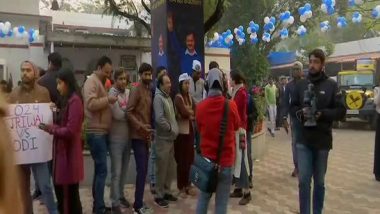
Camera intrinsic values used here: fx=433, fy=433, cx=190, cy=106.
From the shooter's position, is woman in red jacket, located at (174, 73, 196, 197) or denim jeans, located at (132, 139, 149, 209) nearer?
denim jeans, located at (132, 139, 149, 209)

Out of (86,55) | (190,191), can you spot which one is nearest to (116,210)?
(190,191)

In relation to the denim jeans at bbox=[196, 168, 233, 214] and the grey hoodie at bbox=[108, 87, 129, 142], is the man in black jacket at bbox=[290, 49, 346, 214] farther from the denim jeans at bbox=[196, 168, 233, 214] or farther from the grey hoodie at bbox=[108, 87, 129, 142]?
the grey hoodie at bbox=[108, 87, 129, 142]

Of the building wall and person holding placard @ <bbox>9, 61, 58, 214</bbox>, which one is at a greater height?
the building wall

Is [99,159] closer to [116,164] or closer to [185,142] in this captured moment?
[116,164]

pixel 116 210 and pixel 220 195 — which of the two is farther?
pixel 116 210

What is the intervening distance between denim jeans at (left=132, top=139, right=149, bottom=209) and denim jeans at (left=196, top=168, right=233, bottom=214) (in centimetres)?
130

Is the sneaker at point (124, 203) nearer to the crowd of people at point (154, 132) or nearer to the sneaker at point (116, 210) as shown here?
the crowd of people at point (154, 132)

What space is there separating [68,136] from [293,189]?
383 cm

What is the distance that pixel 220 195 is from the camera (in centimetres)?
421

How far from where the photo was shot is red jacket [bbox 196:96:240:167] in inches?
161

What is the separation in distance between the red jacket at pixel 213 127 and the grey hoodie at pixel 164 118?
1.59 meters

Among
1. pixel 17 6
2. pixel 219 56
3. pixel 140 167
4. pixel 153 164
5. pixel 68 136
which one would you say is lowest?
pixel 153 164

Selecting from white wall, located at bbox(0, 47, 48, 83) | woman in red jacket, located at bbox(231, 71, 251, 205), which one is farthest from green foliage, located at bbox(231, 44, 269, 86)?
woman in red jacket, located at bbox(231, 71, 251, 205)

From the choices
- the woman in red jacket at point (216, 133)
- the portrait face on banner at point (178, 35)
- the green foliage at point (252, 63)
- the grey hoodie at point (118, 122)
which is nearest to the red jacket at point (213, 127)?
the woman in red jacket at point (216, 133)
